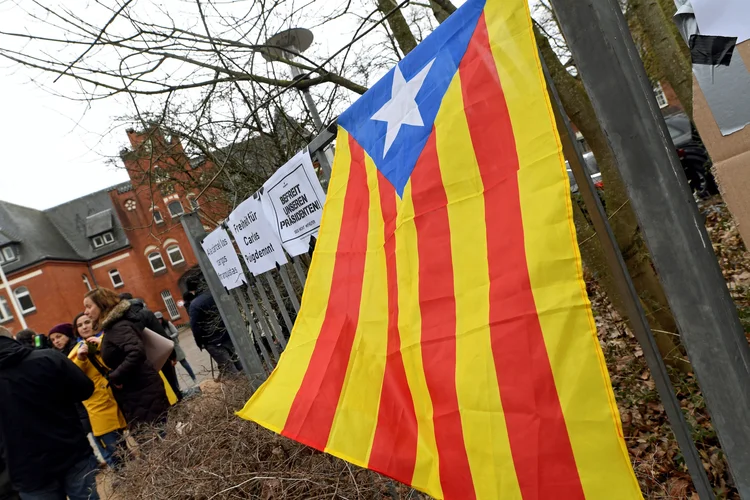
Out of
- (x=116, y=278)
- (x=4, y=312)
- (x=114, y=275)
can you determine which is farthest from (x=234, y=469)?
(x=114, y=275)

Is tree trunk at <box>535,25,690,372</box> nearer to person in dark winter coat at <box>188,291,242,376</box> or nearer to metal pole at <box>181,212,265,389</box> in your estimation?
metal pole at <box>181,212,265,389</box>

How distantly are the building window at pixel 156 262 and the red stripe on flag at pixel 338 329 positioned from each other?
4213cm

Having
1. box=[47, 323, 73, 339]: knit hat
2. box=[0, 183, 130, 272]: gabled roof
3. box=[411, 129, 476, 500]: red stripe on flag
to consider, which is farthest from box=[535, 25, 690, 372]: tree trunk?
box=[0, 183, 130, 272]: gabled roof

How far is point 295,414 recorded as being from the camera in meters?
2.12

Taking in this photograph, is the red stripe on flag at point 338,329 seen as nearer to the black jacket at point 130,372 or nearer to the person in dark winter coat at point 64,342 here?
the black jacket at point 130,372

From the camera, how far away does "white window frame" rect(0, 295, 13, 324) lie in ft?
119

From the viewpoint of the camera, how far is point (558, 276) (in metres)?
1.15

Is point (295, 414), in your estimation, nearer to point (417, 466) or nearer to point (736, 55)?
point (417, 466)

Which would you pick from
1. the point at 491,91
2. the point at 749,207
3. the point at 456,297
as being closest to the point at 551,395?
the point at 456,297

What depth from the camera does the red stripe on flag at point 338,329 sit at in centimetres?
197

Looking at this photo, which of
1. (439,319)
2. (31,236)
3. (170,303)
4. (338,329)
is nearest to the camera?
(439,319)

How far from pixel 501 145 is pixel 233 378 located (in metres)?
4.10

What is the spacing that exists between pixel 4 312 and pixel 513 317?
4408 cm

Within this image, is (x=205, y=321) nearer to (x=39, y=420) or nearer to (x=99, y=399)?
(x=99, y=399)
